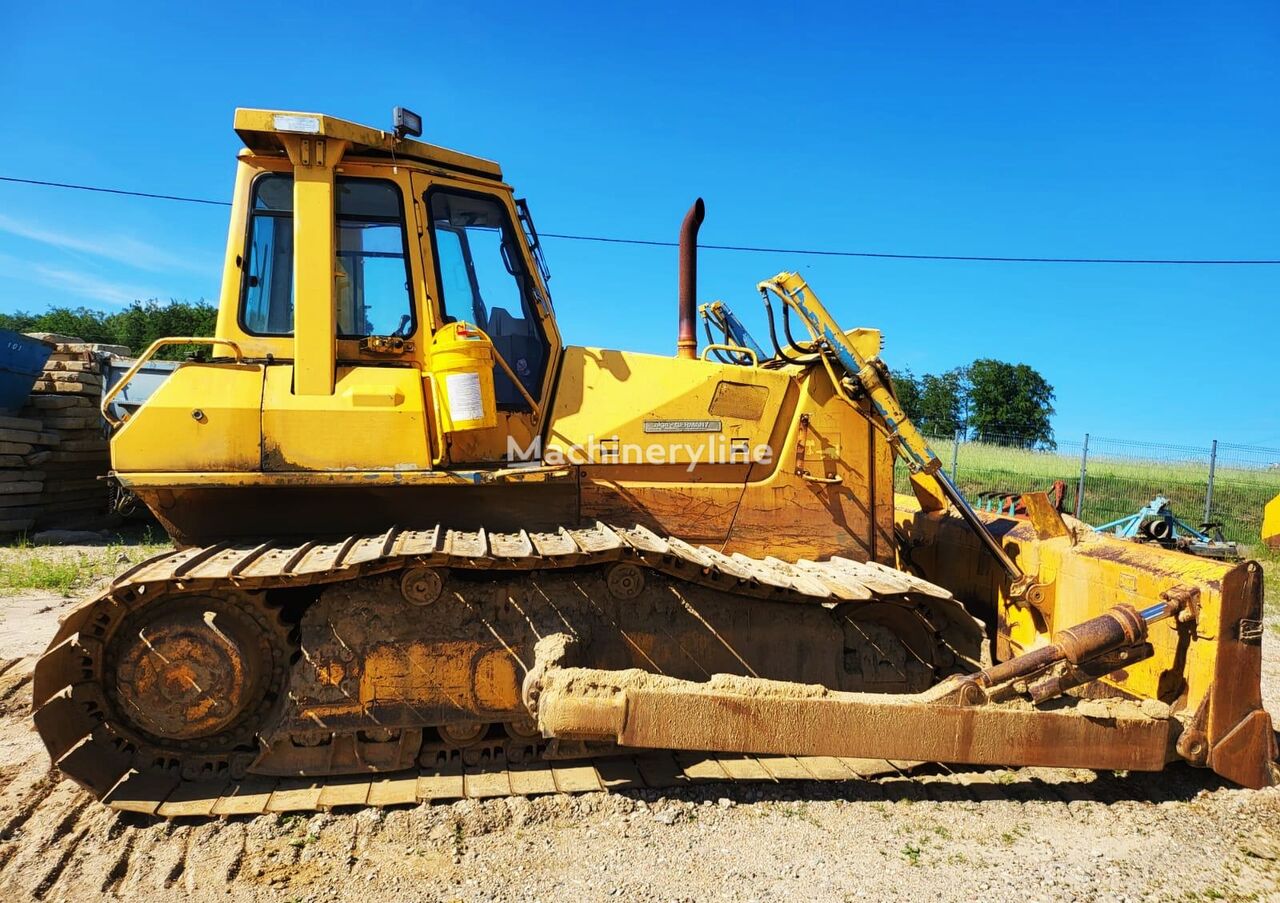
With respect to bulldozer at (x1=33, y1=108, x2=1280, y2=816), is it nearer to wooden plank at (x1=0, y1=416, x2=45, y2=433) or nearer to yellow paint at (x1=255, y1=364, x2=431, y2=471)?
yellow paint at (x1=255, y1=364, x2=431, y2=471)

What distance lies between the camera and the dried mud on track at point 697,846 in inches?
129

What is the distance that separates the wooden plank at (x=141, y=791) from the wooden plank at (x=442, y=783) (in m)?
1.22

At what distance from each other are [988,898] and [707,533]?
225 cm

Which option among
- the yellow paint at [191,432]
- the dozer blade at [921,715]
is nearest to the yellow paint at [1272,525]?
the dozer blade at [921,715]

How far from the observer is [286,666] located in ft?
13.1

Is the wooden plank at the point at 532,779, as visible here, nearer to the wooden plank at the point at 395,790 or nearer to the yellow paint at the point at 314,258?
the wooden plank at the point at 395,790

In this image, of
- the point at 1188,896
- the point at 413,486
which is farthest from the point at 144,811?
the point at 1188,896

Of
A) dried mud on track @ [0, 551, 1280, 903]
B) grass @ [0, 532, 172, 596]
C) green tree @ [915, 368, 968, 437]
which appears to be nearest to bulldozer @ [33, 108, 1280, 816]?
dried mud on track @ [0, 551, 1280, 903]

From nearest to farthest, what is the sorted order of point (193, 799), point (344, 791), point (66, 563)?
1. point (193, 799)
2. point (344, 791)
3. point (66, 563)

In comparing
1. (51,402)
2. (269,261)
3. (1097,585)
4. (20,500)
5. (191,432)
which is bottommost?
(20,500)

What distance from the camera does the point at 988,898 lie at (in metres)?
3.25

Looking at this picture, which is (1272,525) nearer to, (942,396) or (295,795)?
(295,795)

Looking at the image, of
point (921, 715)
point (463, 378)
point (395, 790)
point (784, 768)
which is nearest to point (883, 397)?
point (921, 715)

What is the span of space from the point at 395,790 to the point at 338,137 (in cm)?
337
